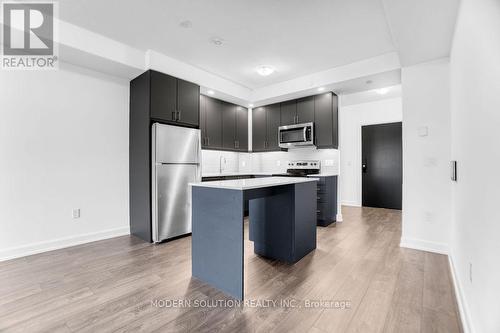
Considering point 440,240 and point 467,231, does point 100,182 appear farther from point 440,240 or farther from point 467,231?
point 440,240

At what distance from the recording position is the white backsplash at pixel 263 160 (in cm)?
470

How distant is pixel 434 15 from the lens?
6.45ft

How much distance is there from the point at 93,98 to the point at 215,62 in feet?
6.11

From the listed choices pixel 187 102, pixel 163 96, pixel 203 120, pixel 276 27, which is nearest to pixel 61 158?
pixel 163 96

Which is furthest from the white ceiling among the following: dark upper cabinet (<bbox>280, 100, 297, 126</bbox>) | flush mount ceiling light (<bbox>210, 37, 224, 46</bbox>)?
dark upper cabinet (<bbox>280, 100, 297, 126</bbox>)

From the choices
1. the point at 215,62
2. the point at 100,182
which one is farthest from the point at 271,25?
the point at 100,182

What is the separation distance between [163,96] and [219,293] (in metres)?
2.72

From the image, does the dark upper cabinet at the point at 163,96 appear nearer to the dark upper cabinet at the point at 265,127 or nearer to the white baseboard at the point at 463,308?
the dark upper cabinet at the point at 265,127

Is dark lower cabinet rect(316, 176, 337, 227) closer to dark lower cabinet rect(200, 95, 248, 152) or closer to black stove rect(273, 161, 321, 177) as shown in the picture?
black stove rect(273, 161, 321, 177)

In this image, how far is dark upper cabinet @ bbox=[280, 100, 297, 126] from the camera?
4758 mm

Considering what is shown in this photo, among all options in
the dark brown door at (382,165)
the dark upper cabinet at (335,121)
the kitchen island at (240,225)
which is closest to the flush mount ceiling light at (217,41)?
the kitchen island at (240,225)

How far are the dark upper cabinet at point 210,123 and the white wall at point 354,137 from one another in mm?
3075

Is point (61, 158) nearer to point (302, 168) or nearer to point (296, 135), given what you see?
point (296, 135)

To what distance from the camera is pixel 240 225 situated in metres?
1.79
